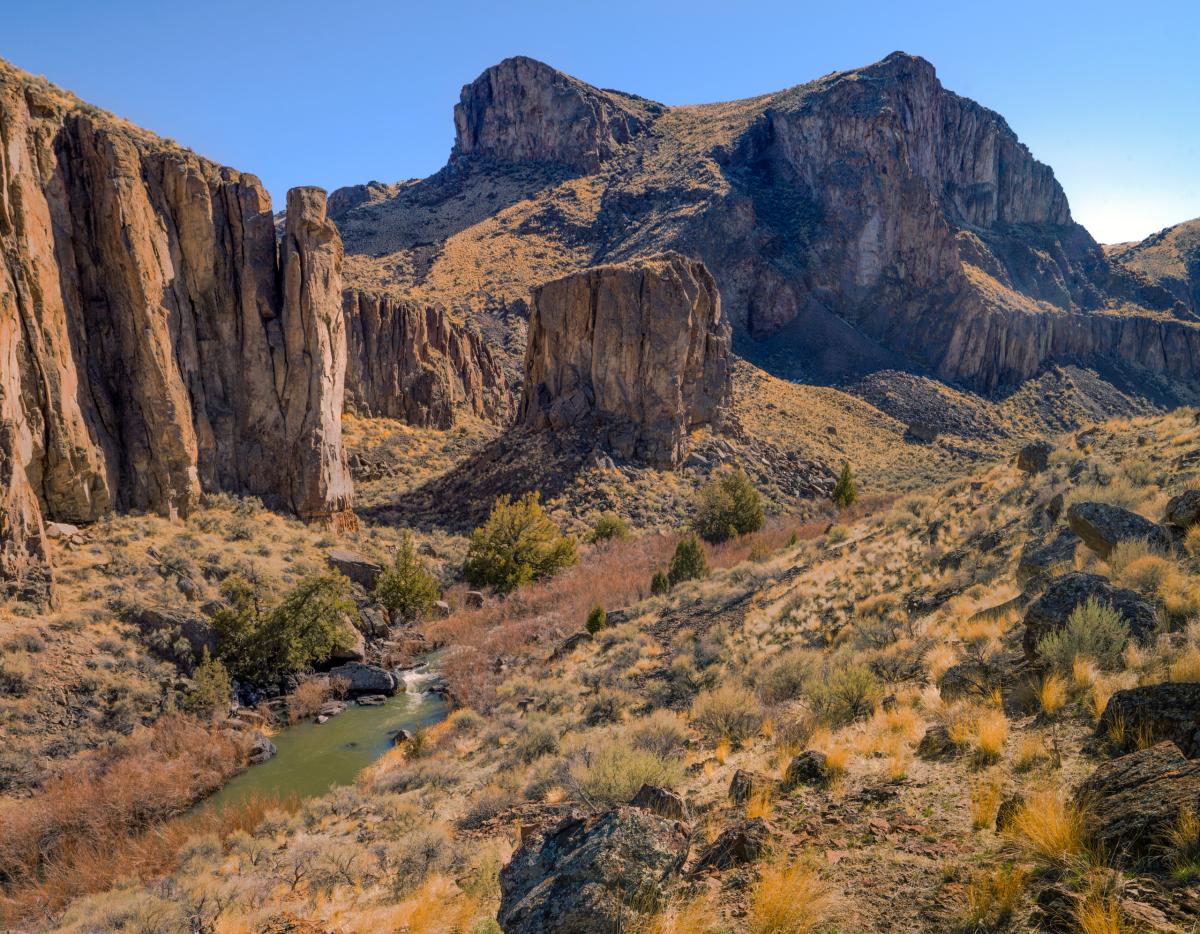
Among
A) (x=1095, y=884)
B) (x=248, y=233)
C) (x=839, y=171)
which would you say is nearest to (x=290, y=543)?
(x=248, y=233)

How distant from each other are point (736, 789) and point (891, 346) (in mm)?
89038

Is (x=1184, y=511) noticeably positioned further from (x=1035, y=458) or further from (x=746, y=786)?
(x=1035, y=458)

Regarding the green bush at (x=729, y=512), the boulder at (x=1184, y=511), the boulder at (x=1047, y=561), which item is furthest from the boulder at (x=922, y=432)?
the boulder at (x=1184, y=511)

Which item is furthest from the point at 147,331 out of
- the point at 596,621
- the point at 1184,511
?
the point at 1184,511

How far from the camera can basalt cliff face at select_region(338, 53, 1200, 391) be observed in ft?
275

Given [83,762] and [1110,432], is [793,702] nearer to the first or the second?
[83,762]

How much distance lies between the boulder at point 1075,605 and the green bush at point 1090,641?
218 mm

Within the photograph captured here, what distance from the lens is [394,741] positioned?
17219 mm

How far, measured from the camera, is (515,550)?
30016 millimetres

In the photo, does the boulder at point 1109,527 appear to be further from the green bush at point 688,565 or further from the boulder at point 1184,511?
the green bush at point 688,565

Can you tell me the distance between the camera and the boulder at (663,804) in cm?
636

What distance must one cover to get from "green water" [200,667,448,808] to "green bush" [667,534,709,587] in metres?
9.82

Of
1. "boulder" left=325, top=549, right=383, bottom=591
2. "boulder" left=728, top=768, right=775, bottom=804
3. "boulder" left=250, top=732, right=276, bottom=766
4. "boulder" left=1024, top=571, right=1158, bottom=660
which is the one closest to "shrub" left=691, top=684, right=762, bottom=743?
"boulder" left=728, top=768, right=775, bottom=804

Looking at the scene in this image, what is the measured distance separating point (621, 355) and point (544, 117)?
85845 mm
